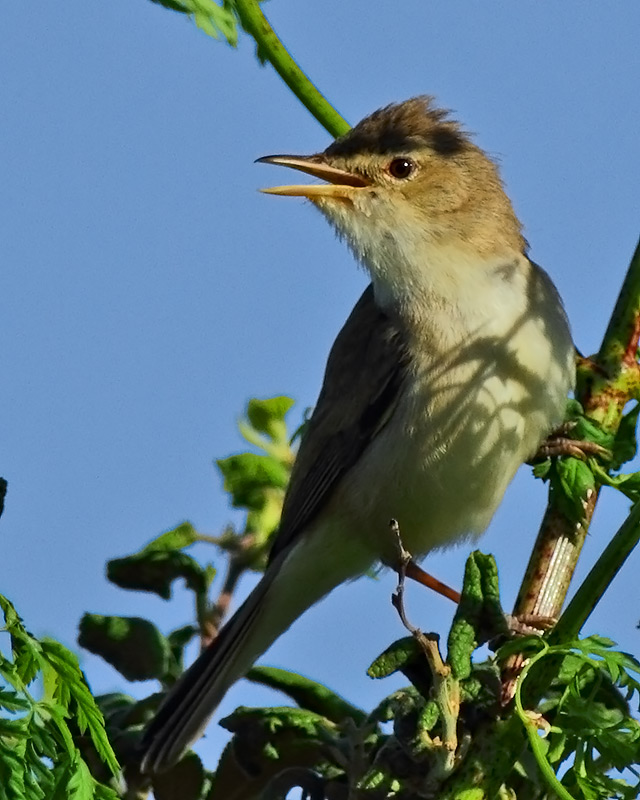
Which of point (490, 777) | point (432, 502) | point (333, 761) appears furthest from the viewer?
point (432, 502)

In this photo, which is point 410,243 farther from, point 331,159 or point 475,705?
point 475,705

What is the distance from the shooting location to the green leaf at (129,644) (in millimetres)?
2674

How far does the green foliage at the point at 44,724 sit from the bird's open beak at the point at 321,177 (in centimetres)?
256

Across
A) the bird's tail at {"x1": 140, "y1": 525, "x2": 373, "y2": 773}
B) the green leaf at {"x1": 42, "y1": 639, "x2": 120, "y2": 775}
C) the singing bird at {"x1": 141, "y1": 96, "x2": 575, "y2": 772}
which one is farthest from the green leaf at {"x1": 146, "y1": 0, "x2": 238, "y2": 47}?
the bird's tail at {"x1": 140, "y1": 525, "x2": 373, "y2": 773}

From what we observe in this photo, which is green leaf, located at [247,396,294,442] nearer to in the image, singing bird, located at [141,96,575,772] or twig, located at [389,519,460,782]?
singing bird, located at [141,96,575,772]

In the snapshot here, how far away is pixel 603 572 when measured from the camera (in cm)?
189

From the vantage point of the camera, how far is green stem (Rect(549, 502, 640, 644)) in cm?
189

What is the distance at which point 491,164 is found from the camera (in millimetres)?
5043

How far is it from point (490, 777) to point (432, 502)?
2.43 m

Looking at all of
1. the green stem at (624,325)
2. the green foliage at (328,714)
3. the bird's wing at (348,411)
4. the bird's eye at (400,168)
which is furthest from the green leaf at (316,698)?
the bird's eye at (400,168)

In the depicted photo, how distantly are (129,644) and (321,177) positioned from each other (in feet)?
7.71

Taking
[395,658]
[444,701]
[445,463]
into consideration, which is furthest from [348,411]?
[444,701]

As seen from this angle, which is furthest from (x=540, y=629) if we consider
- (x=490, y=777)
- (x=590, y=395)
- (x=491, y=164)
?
(x=491, y=164)

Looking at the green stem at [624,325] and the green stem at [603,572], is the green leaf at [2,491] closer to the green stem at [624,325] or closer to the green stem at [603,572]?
the green stem at [603,572]
